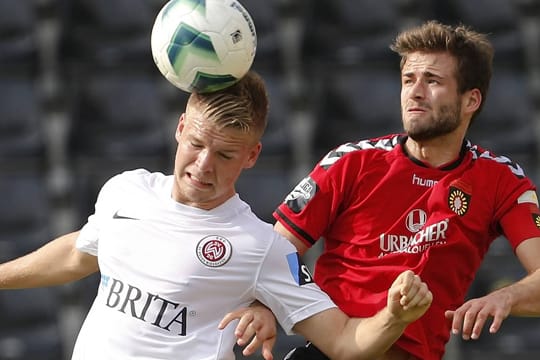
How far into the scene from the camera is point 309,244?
479cm

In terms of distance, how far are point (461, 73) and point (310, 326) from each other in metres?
1.33

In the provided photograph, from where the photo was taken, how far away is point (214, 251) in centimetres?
423

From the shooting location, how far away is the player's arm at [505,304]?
409 cm

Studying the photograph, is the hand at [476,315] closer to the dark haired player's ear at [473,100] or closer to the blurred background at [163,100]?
the dark haired player's ear at [473,100]

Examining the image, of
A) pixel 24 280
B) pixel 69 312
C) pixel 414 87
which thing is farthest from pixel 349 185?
pixel 69 312

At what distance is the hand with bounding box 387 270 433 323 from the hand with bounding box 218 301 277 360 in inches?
18.1

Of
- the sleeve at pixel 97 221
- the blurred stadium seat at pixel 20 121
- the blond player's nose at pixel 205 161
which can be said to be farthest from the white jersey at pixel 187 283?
the blurred stadium seat at pixel 20 121

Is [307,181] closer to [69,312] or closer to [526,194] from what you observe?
[526,194]

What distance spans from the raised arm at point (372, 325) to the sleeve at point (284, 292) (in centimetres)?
4

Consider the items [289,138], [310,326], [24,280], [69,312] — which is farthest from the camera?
[289,138]

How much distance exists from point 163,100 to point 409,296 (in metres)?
5.05

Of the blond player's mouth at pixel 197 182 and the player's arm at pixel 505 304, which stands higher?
the blond player's mouth at pixel 197 182

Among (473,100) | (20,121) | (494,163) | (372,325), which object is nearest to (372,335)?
(372,325)

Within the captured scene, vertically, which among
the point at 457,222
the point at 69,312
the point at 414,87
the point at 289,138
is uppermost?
the point at 414,87
